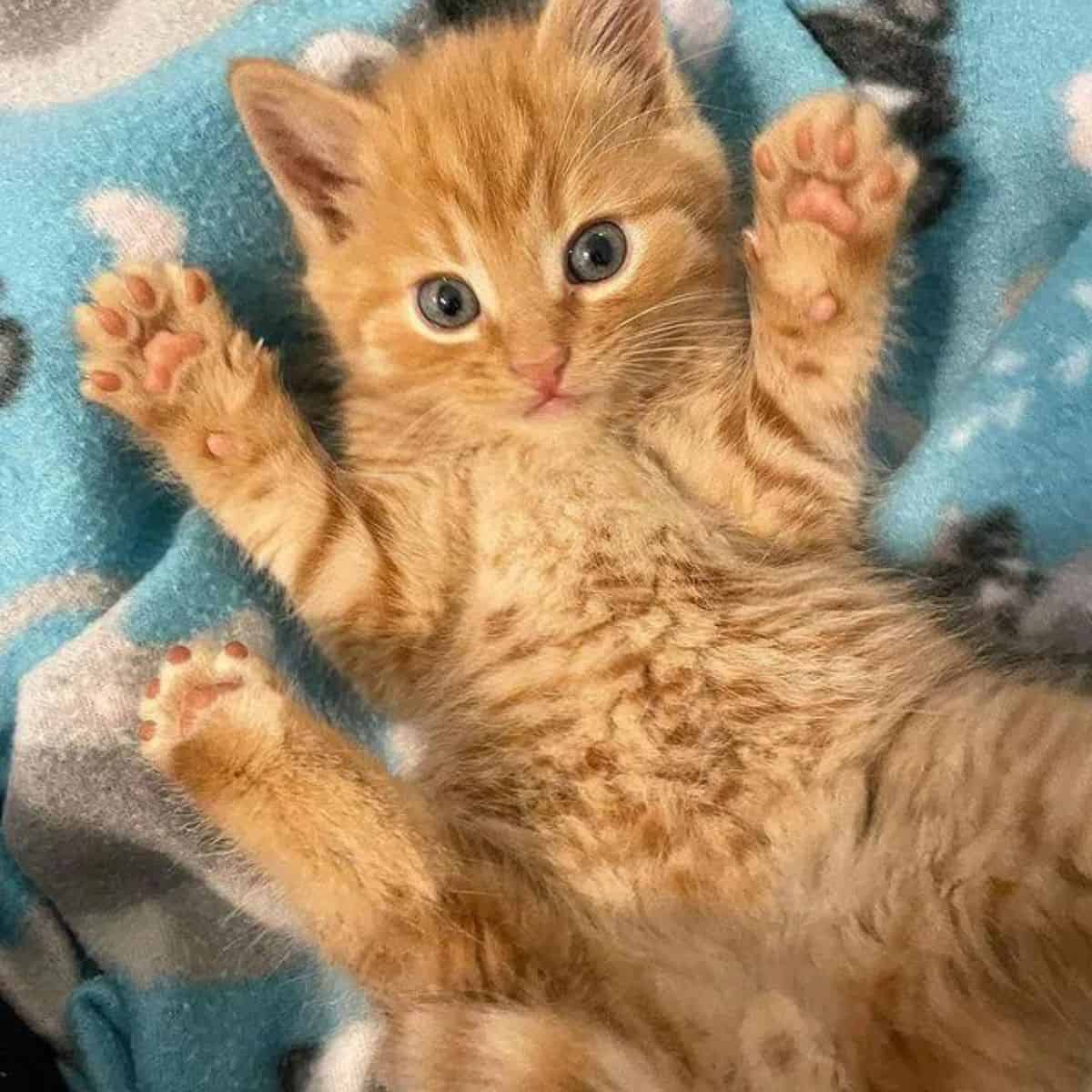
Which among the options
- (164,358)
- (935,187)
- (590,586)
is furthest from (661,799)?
(935,187)

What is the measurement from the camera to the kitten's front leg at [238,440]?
1.13 meters

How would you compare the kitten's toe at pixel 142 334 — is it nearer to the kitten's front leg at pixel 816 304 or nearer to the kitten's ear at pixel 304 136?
the kitten's ear at pixel 304 136

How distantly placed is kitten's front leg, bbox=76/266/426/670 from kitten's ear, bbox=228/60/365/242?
12 centimetres

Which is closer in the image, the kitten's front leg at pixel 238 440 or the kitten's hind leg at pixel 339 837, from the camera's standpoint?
the kitten's hind leg at pixel 339 837

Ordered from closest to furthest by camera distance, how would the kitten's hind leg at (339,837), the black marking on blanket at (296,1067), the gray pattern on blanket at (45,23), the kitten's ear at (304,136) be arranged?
1. the kitten's hind leg at (339,837)
2. the kitten's ear at (304,136)
3. the black marking on blanket at (296,1067)
4. the gray pattern on blanket at (45,23)

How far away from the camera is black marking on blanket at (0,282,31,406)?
1.19 meters

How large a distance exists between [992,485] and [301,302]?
704mm

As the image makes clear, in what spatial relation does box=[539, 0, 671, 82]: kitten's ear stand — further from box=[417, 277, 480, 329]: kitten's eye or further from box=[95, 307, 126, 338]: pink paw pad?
box=[95, 307, 126, 338]: pink paw pad

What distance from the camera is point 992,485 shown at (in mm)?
1238

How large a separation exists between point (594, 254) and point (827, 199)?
0.21 m

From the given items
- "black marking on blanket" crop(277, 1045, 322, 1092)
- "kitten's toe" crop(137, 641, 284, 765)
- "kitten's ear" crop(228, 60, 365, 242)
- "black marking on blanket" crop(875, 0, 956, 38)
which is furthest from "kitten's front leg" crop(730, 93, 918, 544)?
"black marking on blanket" crop(277, 1045, 322, 1092)

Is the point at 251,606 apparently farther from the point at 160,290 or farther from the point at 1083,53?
the point at 1083,53

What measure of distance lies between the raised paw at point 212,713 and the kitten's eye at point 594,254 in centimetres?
45

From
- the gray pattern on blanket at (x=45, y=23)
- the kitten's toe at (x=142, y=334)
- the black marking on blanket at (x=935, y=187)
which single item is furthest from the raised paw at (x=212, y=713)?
the black marking on blanket at (x=935, y=187)
